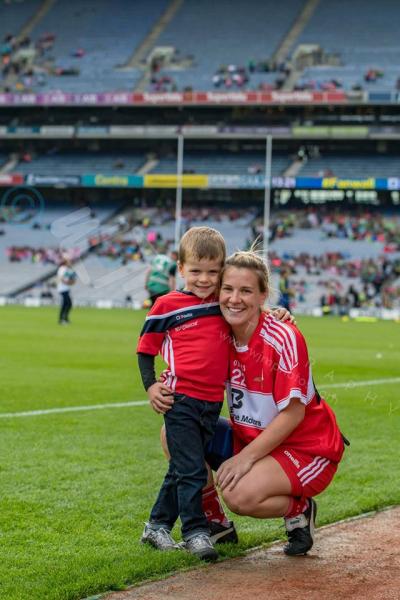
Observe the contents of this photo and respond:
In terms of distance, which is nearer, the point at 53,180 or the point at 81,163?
the point at 53,180

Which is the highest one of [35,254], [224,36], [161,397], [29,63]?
[224,36]

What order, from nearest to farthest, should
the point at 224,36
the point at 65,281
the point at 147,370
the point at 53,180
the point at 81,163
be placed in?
the point at 147,370
the point at 65,281
the point at 53,180
the point at 224,36
the point at 81,163

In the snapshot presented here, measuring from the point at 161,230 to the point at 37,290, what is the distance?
784 centimetres

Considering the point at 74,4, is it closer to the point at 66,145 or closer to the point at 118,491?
the point at 66,145

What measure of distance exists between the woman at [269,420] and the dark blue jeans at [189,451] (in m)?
0.13

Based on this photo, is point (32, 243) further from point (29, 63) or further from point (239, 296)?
point (239, 296)

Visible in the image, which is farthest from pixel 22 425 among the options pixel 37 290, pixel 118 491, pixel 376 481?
pixel 37 290

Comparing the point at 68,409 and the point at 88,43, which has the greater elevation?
the point at 88,43

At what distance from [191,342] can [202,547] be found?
3.41 ft

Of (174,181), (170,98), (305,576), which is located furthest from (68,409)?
(170,98)

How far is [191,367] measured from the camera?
5121mm

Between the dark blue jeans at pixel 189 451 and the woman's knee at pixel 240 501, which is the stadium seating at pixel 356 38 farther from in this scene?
the woman's knee at pixel 240 501

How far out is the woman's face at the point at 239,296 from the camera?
16.7 feet

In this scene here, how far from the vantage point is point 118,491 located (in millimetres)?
6750
